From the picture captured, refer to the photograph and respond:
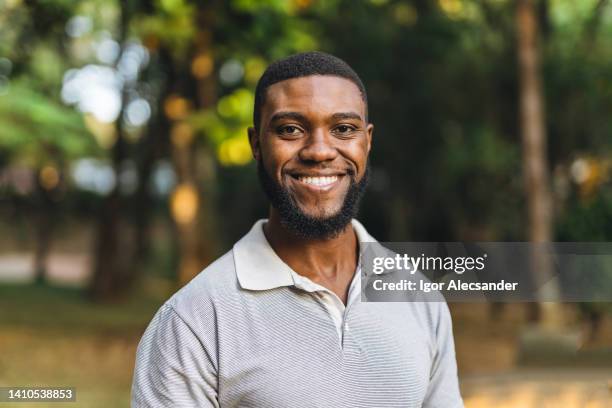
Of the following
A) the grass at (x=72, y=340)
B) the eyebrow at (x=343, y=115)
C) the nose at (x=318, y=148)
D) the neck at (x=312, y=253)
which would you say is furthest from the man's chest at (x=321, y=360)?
the grass at (x=72, y=340)

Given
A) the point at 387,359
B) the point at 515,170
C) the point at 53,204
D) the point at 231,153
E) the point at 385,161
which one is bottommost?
the point at 387,359

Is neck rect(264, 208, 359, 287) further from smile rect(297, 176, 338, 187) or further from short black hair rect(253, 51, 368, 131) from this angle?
short black hair rect(253, 51, 368, 131)

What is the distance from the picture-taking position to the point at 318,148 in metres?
1.96

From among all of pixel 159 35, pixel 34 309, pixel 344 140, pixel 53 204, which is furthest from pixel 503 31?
pixel 344 140

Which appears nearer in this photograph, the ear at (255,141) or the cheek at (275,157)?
the cheek at (275,157)

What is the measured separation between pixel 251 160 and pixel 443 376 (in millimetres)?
13483

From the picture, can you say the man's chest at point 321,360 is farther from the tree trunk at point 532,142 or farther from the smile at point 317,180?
the tree trunk at point 532,142

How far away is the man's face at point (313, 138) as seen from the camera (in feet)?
6.42

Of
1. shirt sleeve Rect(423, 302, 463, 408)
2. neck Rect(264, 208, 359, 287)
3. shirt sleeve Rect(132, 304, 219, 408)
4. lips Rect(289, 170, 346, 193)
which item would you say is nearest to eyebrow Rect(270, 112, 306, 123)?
lips Rect(289, 170, 346, 193)

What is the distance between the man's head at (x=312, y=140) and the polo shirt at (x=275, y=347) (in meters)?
0.16

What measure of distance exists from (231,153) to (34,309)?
8.92 m

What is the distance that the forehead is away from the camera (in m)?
1.95

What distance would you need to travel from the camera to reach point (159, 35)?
849 cm

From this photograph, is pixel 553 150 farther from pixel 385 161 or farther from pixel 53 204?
pixel 53 204
